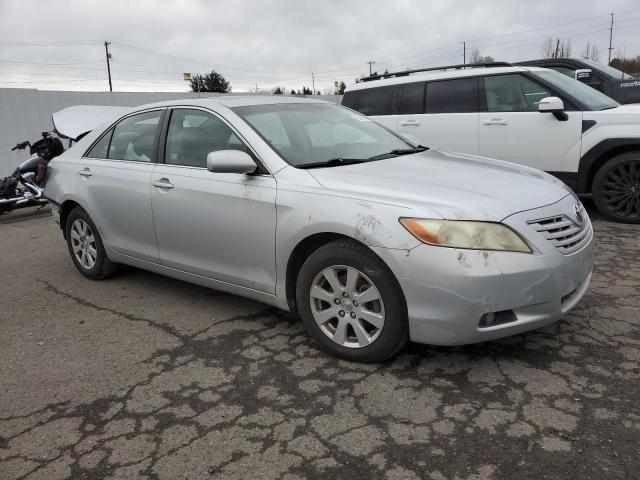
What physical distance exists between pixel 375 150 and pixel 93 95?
544 inches

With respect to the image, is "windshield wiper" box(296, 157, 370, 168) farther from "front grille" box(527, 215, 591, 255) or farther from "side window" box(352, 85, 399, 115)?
"side window" box(352, 85, 399, 115)

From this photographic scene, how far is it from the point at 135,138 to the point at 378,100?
4281 mm

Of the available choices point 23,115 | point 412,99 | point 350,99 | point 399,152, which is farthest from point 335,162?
point 23,115

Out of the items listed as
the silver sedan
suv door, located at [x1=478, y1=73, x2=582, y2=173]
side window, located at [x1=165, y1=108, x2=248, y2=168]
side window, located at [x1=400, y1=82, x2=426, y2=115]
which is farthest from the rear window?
side window, located at [x1=165, y1=108, x2=248, y2=168]

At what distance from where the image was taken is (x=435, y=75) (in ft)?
24.6

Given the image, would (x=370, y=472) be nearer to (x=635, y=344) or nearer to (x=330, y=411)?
(x=330, y=411)

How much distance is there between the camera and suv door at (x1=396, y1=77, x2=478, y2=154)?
7129 millimetres

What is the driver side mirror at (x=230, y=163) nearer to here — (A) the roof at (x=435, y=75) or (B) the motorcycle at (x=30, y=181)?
(A) the roof at (x=435, y=75)

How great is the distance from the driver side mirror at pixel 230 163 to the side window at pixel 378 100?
4723 millimetres

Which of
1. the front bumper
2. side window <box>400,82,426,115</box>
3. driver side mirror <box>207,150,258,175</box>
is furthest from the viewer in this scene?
side window <box>400,82,426,115</box>

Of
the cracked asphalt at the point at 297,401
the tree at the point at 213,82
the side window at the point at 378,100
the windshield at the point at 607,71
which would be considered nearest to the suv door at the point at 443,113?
the side window at the point at 378,100

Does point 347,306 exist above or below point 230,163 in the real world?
below

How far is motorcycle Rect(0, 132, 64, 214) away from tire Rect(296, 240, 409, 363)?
7360 millimetres

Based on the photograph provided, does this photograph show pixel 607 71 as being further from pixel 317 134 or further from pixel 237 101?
pixel 237 101
